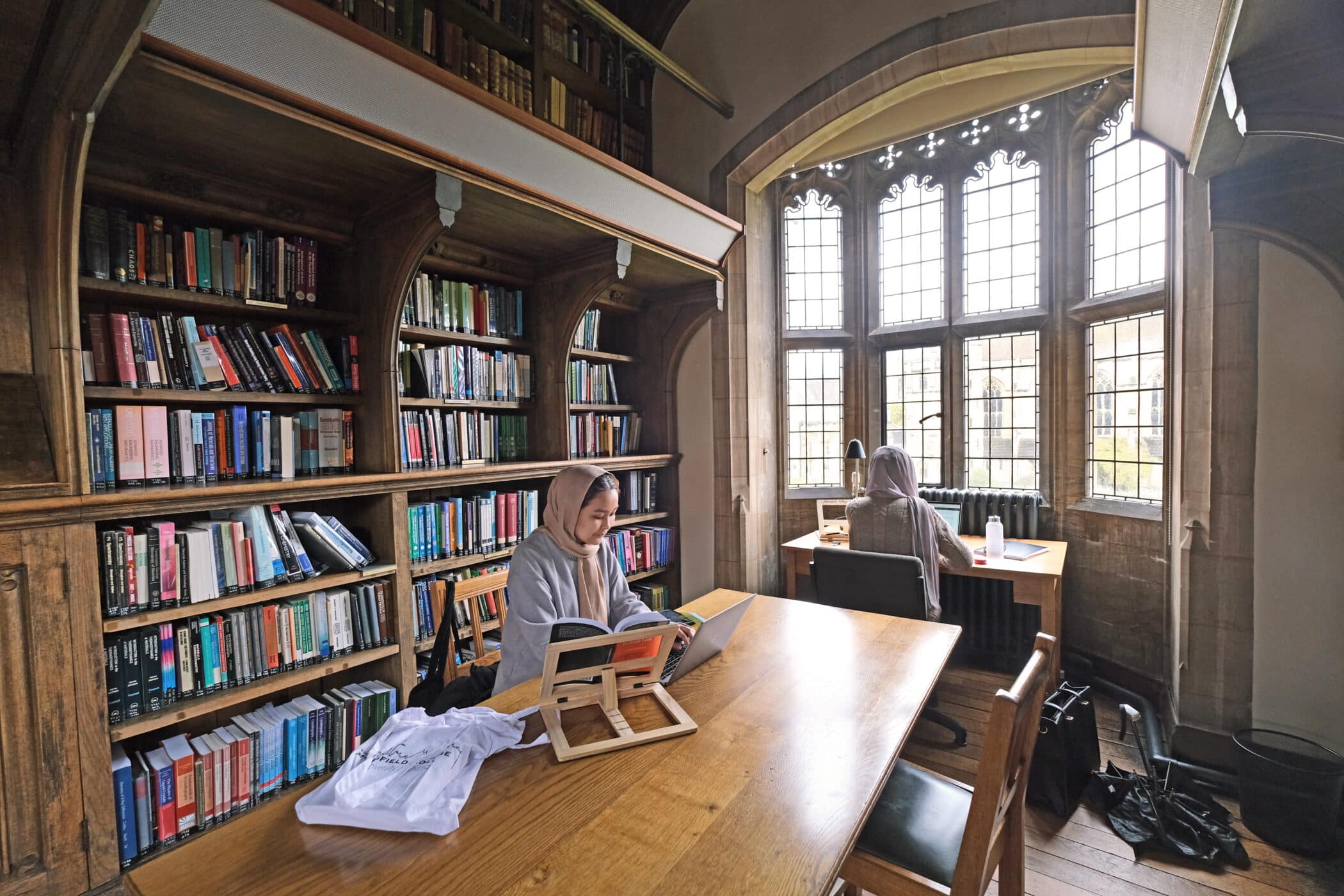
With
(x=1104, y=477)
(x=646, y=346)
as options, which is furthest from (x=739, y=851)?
(x=1104, y=477)

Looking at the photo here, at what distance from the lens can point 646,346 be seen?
402 centimetres

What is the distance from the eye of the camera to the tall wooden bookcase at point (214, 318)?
5.13 ft

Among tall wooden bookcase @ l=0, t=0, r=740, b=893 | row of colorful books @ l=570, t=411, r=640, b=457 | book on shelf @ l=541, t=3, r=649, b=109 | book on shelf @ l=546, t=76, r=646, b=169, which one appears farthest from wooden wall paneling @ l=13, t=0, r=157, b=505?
book on shelf @ l=541, t=3, r=649, b=109

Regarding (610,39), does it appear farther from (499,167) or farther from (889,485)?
(889,485)

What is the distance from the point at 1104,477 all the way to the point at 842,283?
217cm

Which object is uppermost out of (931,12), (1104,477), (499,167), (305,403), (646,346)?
(931,12)

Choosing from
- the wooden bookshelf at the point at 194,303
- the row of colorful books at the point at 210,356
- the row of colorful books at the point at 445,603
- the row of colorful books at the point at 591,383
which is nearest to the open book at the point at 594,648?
the row of colorful books at the point at 445,603

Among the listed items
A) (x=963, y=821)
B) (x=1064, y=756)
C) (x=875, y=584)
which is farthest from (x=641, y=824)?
(x=1064, y=756)

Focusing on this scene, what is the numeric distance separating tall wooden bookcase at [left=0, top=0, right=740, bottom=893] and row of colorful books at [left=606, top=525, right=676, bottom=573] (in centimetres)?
80

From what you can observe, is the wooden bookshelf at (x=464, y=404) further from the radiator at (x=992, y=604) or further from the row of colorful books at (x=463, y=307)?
the radiator at (x=992, y=604)

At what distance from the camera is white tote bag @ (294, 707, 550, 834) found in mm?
986

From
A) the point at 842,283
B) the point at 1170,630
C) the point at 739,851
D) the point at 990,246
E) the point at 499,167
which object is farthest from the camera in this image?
the point at 842,283

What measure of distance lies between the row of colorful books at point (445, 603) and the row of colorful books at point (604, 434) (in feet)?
2.89

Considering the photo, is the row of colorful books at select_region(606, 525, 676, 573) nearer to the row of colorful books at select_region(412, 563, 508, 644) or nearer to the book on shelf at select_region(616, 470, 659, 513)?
the book on shelf at select_region(616, 470, 659, 513)
